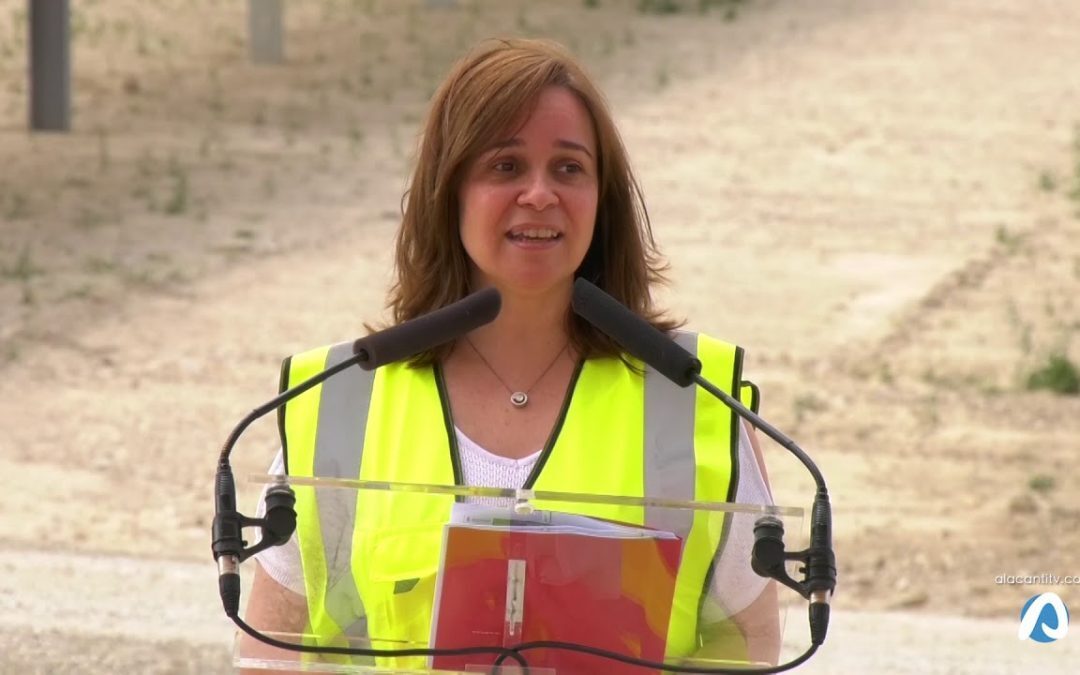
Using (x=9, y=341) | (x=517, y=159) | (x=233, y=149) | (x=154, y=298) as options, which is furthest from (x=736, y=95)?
(x=517, y=159)

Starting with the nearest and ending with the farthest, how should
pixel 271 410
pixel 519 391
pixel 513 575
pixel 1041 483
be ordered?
pixel 513 575
pixel 271 410
pixel 519 391
pixel 1041 483

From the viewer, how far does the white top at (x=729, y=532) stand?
2479mm

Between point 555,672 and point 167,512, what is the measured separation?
6832 millimetres

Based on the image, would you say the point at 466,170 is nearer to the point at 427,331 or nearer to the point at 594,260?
the point at 594,260

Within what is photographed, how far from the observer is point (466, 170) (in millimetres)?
2936

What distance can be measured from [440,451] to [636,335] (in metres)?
0.37

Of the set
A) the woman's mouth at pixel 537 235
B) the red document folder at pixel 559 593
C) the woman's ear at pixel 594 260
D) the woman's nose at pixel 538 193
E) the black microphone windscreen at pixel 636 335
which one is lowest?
the red document folder at pixel 559 593

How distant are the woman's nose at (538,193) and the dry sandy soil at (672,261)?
380 cm

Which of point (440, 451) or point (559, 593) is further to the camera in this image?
point (440, 451)

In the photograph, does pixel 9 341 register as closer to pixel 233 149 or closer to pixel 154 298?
Result: pixel 154 298

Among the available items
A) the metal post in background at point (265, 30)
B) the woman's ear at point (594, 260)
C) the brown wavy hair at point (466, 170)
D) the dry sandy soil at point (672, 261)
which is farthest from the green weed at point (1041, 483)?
the metal post in background at point (265, 30)

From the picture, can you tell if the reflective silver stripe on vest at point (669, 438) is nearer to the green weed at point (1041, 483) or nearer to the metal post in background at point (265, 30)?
the green weed at point (1041, 483)

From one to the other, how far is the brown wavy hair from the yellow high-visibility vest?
100 millimetres

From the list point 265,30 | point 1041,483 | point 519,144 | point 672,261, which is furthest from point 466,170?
point 265,30
